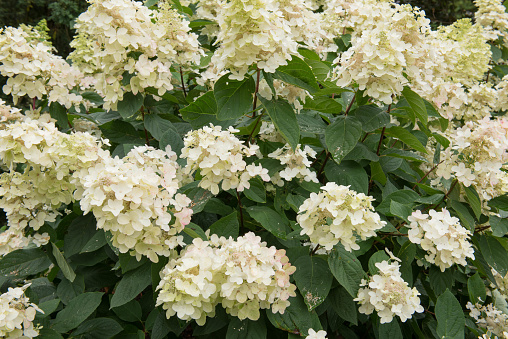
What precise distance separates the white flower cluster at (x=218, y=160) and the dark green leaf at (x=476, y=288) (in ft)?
3.91

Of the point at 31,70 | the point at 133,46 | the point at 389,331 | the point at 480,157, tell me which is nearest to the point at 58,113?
the point at 31,70

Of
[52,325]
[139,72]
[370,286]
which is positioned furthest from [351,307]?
[139,72]

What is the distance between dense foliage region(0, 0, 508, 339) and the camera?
1438 millimetres

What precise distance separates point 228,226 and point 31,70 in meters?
1.23

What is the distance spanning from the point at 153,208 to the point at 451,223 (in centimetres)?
111

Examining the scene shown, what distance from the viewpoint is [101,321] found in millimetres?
1705

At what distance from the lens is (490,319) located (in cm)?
204

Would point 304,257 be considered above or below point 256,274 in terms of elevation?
below

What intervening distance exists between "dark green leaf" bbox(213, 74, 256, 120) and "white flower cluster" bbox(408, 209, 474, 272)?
0.81 meters

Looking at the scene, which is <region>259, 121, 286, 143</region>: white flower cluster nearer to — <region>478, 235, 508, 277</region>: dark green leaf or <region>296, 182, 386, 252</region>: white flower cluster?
<region>296, 182, 386, 252</region>: white flower cluster

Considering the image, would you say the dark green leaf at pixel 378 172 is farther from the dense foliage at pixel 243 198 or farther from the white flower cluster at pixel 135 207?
the white flower cluster at pixel 135 207

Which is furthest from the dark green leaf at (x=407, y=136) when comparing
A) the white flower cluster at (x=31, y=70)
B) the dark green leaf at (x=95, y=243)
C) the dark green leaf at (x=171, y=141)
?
the white flower cluster at (x=31, y=70)

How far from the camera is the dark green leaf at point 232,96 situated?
1.70 meters

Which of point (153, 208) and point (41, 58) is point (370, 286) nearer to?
point (153, 208)
